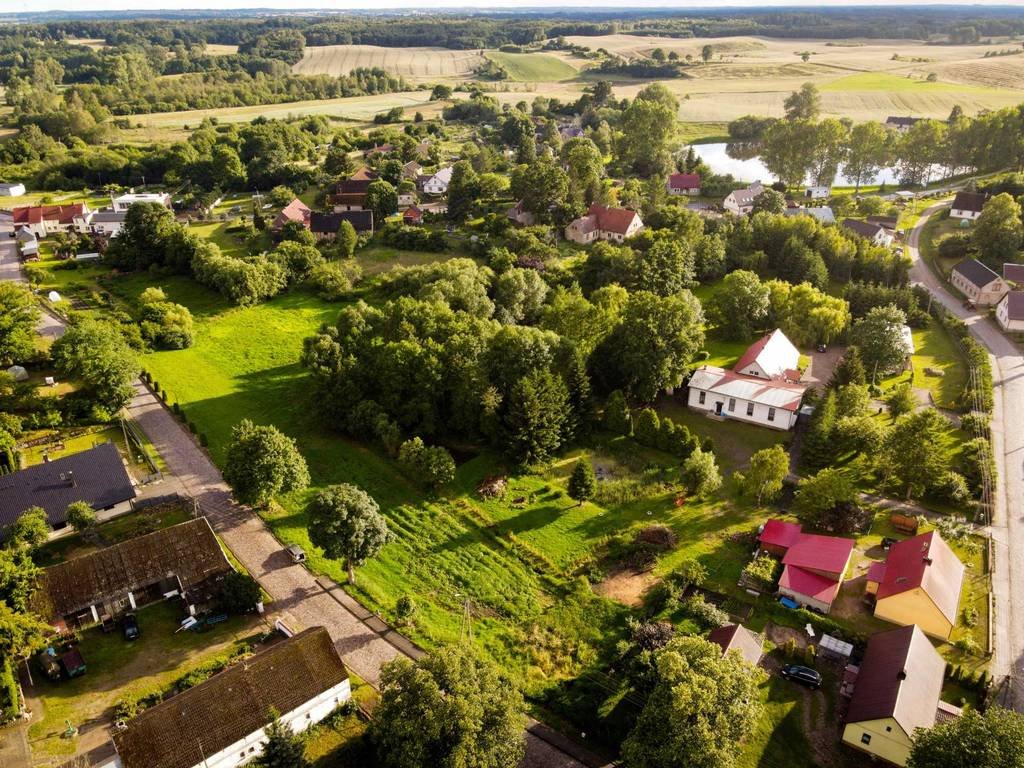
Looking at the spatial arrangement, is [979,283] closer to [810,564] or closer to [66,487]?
[810,564]

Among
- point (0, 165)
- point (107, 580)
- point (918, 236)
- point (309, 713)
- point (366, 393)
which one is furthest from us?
point (0, 165)

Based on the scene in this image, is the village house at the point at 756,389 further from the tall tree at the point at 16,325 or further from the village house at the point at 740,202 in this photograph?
the tall tree at the point at 16,325

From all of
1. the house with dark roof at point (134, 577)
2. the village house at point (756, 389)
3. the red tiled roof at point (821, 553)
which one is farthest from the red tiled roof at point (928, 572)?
the house with dark roof at point (134, 577)

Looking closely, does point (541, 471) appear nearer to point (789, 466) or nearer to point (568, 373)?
point (568, 373)

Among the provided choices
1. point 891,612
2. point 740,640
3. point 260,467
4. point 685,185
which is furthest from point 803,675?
point 685,185

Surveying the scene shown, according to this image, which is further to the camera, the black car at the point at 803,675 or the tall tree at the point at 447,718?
the black car at the point at 803,675

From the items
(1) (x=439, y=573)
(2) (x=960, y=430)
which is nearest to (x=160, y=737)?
(1) (x=439, y=573)
